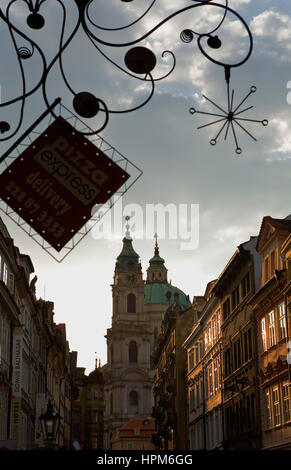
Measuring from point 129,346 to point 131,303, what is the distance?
1057cm

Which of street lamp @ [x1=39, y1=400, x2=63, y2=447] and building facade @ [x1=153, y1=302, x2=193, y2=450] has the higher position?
building facade @ [x1=153, y1=302, x2=193, y2=450]

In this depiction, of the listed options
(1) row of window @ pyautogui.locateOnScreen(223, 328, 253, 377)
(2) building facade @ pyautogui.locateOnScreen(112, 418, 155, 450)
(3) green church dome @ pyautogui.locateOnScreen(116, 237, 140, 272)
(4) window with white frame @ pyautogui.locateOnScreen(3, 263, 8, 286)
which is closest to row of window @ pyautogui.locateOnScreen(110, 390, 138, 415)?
(2) building facade @ pyautogui.locateOnScreen(112, 418, 155, 450)

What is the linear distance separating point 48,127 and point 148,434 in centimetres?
12302

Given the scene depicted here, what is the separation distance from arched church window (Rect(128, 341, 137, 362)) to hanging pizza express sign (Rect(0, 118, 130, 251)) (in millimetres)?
149897

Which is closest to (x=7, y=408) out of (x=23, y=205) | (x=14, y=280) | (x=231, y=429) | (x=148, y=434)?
(x=14, y=280)

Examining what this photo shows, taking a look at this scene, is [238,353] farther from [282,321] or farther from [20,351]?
[20,351]

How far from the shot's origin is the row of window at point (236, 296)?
4019cm

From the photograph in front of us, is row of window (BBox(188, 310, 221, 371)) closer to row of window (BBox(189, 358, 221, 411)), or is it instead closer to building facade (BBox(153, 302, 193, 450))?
row of window (BBox(189, 358, 221, 411))

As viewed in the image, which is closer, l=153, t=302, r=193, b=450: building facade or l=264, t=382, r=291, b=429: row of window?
l=264, t=382, r=291, b=429: row of window

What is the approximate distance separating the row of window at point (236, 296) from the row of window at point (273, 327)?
4.41m

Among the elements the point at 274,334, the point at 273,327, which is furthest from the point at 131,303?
the point at 274,334

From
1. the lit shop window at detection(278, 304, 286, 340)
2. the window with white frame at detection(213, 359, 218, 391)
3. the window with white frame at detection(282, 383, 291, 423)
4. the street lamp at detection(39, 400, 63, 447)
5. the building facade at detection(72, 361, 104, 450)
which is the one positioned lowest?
the street lamp at detection(39, 400, 63, 447)

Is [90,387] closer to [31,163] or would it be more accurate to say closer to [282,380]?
[282,380]

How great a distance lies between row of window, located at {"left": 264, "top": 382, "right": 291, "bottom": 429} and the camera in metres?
31.1
